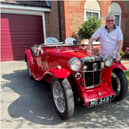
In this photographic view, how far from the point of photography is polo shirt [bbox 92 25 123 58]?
9.58 ft

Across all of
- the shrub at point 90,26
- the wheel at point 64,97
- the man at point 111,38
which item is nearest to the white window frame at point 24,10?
the shrub at point 90,26

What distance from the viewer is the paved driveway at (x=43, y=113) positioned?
2256 mm

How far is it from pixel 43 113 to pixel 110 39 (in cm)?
220

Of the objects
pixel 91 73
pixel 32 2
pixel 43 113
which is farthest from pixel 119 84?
pixel 32 2

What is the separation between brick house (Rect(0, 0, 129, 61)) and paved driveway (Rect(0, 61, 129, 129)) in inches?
166

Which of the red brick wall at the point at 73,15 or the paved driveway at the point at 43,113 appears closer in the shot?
the paved driveway at the point at 43,113

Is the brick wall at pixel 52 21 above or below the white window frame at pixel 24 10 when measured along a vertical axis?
below

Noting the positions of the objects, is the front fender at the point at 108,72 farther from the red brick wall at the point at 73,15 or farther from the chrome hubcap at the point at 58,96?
the red brick wall at the point at 73,15

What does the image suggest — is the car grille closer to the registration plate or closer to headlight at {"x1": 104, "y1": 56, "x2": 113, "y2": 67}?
headlight at {"x1": 104, "y1": 56, "x2": 113, "y2": 67}

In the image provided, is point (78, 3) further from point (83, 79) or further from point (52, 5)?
point (83, 79)

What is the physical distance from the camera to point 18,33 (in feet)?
24.0

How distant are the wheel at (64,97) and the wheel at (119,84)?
1170mm

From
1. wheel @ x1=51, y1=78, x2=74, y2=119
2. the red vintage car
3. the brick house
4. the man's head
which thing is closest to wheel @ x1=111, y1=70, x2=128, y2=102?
the red vintage car

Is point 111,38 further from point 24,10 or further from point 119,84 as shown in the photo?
point 24,10
